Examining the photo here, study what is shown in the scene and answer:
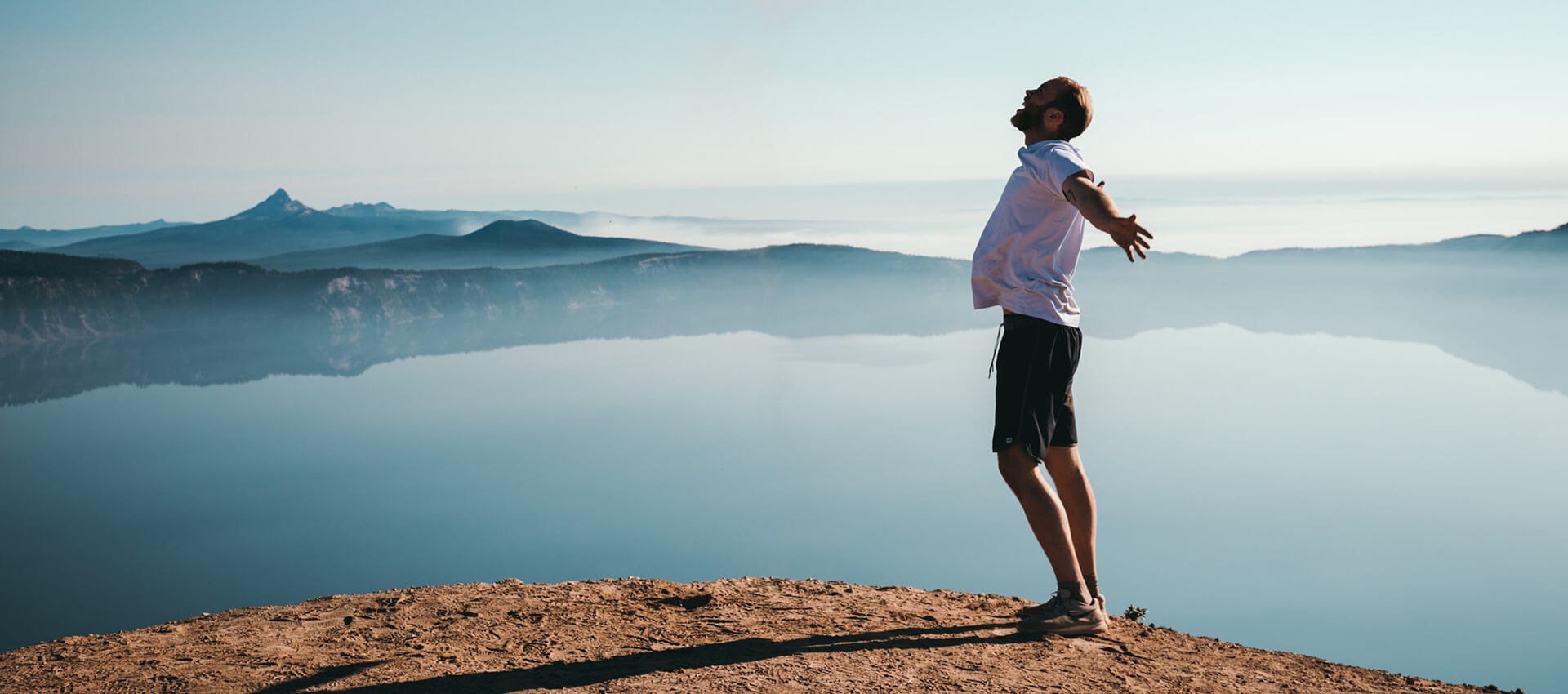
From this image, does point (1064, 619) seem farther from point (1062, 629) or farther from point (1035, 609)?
point (1035, 609)

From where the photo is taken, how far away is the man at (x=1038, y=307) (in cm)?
365

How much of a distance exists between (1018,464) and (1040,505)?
0.19 m

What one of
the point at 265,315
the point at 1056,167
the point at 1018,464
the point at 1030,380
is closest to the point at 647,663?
the point at 1018,464

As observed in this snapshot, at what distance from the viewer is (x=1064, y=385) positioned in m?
3.81

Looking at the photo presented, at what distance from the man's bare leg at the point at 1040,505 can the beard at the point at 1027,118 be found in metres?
1.34

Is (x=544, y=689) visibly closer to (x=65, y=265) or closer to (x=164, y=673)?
(x=164, y=673)

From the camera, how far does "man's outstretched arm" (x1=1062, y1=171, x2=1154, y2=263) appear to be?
3.22 meters

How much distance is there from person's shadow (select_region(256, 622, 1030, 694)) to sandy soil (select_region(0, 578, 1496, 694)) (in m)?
0.01

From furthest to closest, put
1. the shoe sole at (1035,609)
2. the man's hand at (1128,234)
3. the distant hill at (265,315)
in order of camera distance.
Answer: the distant hill at (265,315), the shoe sole at (1035,609), the man's hand at (1128,234)

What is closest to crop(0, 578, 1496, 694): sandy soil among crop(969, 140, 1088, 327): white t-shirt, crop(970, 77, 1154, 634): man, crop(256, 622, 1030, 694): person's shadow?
crop(256, 622, 1030, 694): person's shadow

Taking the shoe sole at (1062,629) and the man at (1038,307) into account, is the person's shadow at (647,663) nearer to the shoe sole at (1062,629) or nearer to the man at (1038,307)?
the shoe sole at (1062,629)

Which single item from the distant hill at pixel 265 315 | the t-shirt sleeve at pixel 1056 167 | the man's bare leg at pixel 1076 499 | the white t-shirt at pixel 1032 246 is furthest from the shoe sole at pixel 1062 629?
the distant hill at pixel 265 315

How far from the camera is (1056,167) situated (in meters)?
3.45

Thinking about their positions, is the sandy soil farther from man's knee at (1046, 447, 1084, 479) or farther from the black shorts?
the black shorts
